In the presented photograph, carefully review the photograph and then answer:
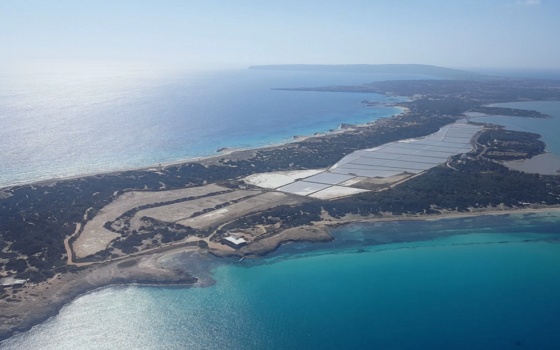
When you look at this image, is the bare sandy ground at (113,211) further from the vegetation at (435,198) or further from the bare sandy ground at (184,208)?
the vegetation at (435,198)

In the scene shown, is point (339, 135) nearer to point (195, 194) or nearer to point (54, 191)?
point (195, 194)

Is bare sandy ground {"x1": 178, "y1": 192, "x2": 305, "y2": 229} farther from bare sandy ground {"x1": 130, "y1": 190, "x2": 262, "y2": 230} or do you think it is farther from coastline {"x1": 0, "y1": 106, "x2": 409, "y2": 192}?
coastline {"x1": 0, "y1": 106, "x2": 409, "y2": 192}

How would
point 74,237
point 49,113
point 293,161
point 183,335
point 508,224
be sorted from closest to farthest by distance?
point 183,335 → point 74,237 → point 508,224 → point 293,161 → point 49,113

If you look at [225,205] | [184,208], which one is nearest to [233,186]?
[225,205]

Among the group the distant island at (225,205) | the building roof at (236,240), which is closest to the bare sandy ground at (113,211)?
the distant island at (225,205)

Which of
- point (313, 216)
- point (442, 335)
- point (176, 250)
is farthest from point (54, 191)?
point (442, 335)

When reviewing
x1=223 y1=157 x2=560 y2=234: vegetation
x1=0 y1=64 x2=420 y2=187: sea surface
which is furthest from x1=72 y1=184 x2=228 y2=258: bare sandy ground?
x1=0 y1=64 x2=420 y2=187: sea surface
